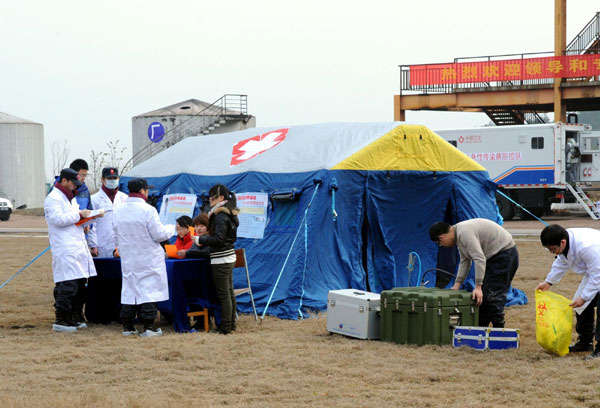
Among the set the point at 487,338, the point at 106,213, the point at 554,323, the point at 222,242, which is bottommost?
the point at 487,338

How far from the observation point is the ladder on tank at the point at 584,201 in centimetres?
2409

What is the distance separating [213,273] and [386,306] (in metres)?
1.84

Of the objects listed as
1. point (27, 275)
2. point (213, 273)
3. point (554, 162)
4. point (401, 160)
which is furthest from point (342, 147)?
point (554, 162)

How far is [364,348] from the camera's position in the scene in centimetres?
754

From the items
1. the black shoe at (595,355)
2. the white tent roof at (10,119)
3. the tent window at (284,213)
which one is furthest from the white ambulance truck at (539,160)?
the white tent roof at (10,119)

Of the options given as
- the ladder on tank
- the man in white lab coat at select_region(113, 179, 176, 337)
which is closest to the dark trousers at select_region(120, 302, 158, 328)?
the man in white lab coat at select_region(113, 179, 176, 337)

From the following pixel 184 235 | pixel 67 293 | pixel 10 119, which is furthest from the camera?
pixel 10 119

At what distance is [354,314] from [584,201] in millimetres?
18347

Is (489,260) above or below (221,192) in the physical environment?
below

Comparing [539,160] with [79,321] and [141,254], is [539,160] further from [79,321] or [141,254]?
[141,254]

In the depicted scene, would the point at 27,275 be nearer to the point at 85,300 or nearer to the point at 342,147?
the point at 85,300

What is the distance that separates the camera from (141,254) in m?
8.12

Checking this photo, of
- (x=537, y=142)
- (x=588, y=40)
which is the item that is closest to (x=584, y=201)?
(x=537, y=142)

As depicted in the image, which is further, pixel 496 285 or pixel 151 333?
pixel 151 333
